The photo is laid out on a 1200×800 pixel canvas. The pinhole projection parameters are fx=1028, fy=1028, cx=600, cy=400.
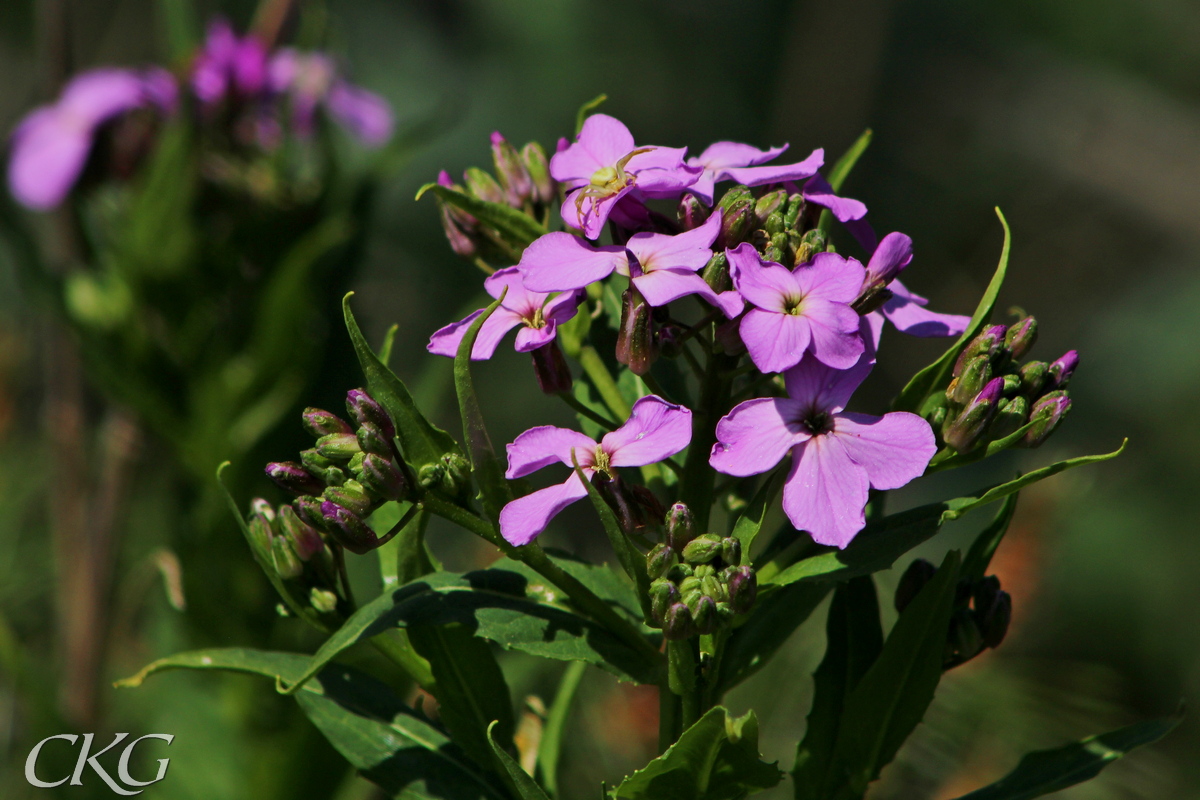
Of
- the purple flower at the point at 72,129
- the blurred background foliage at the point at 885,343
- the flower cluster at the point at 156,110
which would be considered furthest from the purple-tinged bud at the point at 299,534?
the purple flower at the point at 72,129

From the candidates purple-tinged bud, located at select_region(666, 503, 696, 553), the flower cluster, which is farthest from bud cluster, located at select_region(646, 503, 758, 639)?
the flower cluster

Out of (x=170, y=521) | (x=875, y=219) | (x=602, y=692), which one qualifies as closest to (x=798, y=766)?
(x=602, y=692)

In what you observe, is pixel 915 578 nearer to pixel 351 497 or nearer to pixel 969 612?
pixel 969 612

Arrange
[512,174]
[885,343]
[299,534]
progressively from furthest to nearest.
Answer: [885,343]
[512,174]
[299,534]

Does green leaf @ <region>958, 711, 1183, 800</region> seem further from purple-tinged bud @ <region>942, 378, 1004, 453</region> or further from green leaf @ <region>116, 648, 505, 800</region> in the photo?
green leaf @ <region>116, 648, 505, 800</region>

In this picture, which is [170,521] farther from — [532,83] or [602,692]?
[532,83]

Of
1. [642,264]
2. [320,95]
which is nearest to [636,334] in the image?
[642,264]
